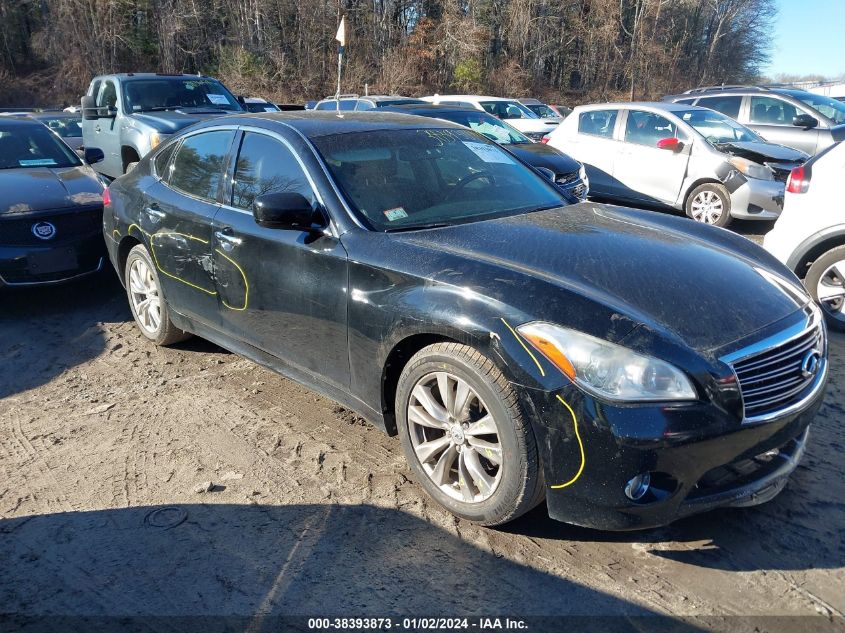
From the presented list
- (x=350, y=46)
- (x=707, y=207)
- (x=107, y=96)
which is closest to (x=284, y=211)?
(x=707, y=207)

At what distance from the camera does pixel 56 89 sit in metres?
33.2

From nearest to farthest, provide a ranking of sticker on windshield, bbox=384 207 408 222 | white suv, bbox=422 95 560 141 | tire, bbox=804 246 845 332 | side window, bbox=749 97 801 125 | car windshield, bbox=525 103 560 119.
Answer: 1. sticker on windshield, bbox=384 207 408 222
2. tire, bbox=804 246 845 332
3. side window, bbox=749 97 801 125
4. white suv, bbox=422 95 560 141
5. car windshield, bbox=525 103 560 119

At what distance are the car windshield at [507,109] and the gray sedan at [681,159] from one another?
5965 mm

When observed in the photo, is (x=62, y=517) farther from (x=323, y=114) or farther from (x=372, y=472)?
(x=323, y=114)

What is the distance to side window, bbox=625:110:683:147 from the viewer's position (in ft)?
31.4

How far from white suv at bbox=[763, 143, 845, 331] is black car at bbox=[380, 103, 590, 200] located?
2663mm

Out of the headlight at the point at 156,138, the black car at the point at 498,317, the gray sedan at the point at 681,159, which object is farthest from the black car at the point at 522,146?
the black car at the point at 498,317

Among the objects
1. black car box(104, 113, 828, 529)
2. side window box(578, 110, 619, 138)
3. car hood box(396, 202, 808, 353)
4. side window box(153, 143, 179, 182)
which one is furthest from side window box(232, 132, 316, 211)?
side window box(578, 110, 619, 138)

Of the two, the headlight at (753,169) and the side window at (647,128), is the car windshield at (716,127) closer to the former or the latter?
the side window at (647,128)

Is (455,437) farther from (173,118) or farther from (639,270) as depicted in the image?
(173,118)

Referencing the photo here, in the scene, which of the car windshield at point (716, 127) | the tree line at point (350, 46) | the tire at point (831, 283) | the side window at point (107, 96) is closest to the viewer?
the tire at point (831, 283)

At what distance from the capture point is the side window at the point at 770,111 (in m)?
11.7

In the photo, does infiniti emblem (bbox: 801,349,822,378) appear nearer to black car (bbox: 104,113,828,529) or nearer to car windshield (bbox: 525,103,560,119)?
black car (bbox: 104,113,828,529)

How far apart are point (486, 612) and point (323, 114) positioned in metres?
3.17
